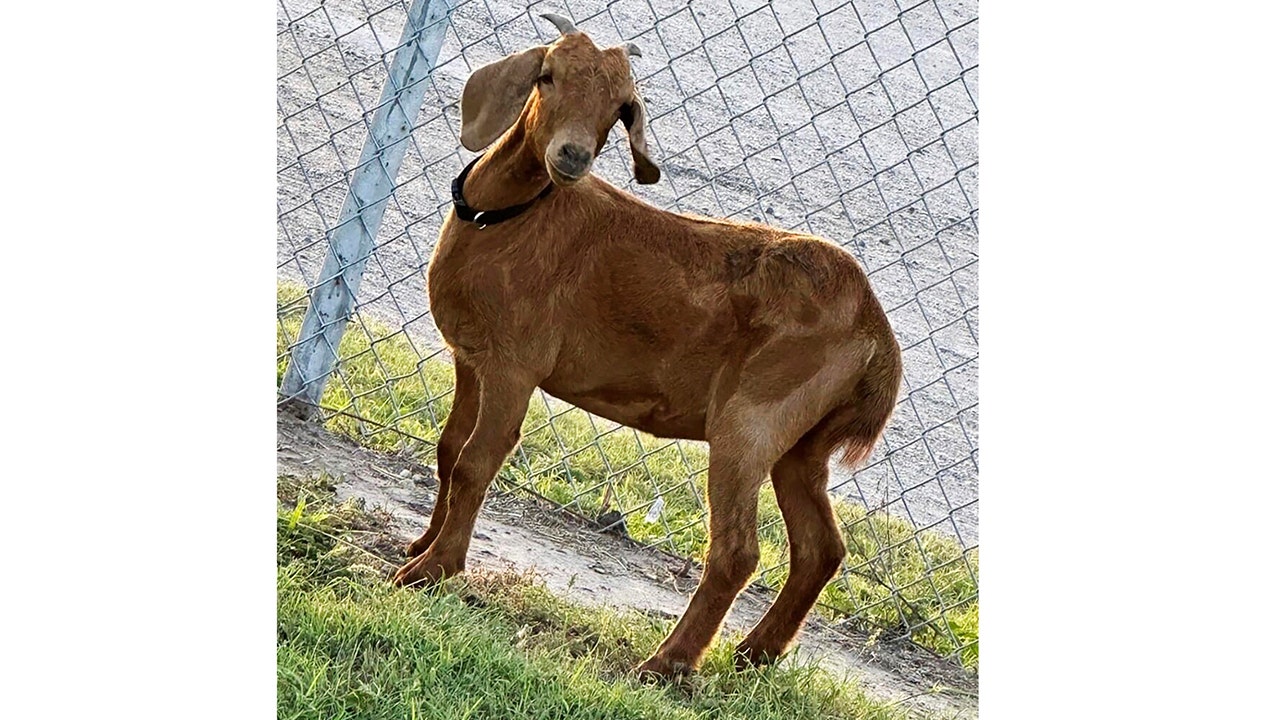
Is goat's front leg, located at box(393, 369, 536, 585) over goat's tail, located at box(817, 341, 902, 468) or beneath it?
over

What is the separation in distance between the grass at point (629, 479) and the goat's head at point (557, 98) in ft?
2.35

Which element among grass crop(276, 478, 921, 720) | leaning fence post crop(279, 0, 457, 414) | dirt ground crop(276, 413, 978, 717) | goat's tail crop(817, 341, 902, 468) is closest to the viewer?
grass crop(276, 478, 921, 720)

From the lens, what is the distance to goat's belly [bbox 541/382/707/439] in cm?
356

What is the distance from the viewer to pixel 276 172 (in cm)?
373

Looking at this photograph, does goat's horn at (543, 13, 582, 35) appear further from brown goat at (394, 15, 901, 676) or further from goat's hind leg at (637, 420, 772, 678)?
goat's hind leg at (637, 420, 772, 678)

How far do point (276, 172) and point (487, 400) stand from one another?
79 centimetres

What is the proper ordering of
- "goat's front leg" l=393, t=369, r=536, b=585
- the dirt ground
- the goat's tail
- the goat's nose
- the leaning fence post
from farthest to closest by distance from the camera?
1. the leaning fence post
2. the dirt ground
3. the goat's tail
4. "goat's front leg" l=393, t=369, r=536, b=585
5. the goat's nose

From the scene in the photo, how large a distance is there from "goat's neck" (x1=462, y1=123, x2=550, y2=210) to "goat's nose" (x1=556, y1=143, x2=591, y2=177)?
0.16 meters

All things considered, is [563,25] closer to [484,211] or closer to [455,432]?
[484,211]

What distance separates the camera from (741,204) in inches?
151

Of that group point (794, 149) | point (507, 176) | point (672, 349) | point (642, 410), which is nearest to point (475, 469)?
point (642, 410)

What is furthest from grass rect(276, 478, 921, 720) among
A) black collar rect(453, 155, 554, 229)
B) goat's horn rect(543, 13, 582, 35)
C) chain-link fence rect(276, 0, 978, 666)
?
goat's horn rect(543, 13, 582, 35)

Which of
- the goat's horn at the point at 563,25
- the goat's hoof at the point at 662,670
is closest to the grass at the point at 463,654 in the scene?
the goat's hoof at the point at 662,670

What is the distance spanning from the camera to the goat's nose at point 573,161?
325 centimetres
